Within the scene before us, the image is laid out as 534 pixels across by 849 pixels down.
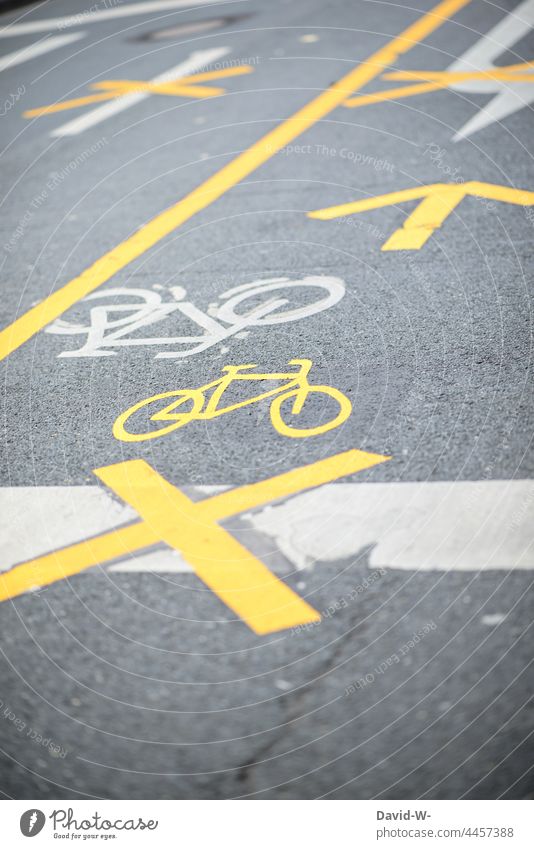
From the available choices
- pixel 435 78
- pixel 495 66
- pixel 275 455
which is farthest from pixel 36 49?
pixel 275 455

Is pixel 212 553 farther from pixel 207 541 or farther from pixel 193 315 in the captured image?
pixel 193 315

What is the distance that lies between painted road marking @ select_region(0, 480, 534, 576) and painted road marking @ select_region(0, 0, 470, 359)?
1.48 metres

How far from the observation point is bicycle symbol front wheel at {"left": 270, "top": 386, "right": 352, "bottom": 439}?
3.20 m

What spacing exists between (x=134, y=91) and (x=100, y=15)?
13.4 feet

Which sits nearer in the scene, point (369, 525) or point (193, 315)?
point (369, 525)

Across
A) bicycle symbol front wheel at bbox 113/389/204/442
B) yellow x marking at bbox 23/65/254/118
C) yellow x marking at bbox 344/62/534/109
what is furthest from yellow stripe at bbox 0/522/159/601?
yellow x marking at bbox 23/65/254/118

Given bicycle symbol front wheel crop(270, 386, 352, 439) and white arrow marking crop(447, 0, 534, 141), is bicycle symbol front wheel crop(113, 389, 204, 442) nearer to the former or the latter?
bicycle symbol front wheel crop(270, 386, 352, 439)

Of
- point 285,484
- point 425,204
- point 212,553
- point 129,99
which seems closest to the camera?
point 212,553

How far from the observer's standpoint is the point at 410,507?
2.75m

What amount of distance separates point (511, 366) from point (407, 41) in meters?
Answer: 5.56

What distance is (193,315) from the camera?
4.20 meters

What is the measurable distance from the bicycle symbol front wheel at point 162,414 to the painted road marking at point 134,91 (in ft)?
13.4

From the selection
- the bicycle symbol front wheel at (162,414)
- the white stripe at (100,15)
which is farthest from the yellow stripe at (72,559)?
the white stripe at (100,15)

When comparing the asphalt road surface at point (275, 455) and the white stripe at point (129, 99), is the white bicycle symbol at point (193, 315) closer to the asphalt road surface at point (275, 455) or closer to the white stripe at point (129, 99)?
the asphalt road surface at point (275, 455)
